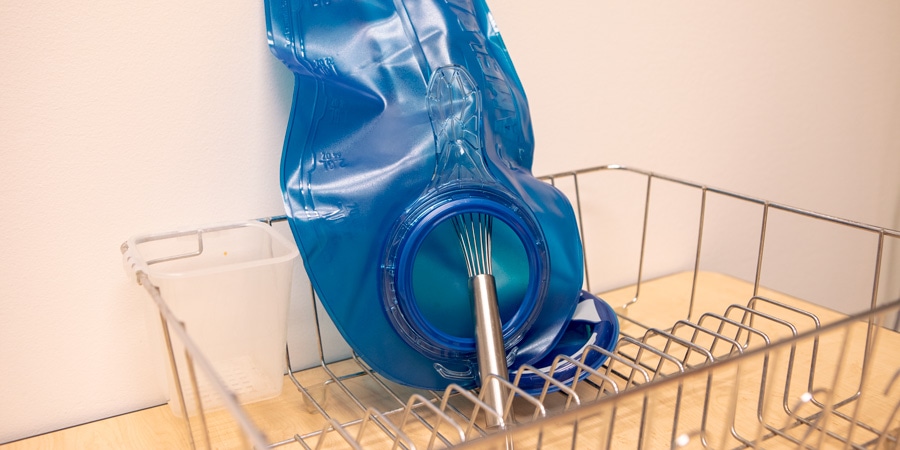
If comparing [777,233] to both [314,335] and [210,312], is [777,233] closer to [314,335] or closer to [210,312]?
[314,335]

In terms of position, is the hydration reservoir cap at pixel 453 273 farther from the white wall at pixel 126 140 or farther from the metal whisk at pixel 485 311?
the white wall at pixel 126 140

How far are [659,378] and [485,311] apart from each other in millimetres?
150

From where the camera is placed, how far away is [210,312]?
1.74 ft

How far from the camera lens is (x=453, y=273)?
0.63 metres

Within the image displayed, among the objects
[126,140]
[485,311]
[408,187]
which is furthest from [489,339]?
[126,140]

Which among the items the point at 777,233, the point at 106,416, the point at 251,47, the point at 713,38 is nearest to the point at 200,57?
the point at 251,47

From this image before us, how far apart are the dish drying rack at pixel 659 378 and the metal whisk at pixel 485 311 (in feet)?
0.06

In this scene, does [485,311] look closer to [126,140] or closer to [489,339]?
[489,339]

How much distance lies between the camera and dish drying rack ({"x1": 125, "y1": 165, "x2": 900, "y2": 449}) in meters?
0.45

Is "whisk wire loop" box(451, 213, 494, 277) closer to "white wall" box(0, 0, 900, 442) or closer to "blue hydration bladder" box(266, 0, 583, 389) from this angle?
"blue hydration bladder" box(266, 0, 583, 389)

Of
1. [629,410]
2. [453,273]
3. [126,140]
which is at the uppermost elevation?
[126,140]

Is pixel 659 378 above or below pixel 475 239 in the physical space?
below

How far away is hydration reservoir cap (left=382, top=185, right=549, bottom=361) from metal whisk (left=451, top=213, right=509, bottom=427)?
11mm

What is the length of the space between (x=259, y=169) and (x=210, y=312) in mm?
152
